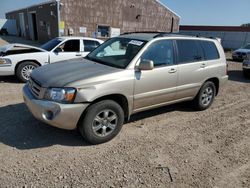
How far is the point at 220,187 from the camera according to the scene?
9.46 ft

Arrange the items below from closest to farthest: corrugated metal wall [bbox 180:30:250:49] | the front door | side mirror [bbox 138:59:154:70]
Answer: side mirror [bbox 138:59:154:70]
the front door
corrugated metal wall [bbox 180:30:250:49]

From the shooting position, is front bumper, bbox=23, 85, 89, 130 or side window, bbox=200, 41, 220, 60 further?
side window, bbox=200, 41, 220, 60

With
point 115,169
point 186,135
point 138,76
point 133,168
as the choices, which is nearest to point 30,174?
point 115,169

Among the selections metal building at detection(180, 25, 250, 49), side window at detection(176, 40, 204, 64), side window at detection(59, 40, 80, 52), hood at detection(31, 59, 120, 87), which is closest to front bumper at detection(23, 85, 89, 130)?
hood at detection(31, 59, 120, 87)

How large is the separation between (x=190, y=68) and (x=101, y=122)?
2357mm

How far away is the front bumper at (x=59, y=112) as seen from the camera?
327cm

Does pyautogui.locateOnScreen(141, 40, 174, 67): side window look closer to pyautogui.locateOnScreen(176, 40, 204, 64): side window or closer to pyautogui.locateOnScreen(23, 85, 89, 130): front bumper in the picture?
pyautogui.locateOnScreen(176, 40, 204, 64): side window

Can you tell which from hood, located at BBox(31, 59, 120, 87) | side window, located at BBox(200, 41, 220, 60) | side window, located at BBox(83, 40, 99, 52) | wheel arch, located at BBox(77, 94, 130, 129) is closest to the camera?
hood, located at BBox(31, 59, 120, 87)

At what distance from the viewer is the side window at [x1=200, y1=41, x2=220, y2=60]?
5.25 meters

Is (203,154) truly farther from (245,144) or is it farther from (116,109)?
(116,109)

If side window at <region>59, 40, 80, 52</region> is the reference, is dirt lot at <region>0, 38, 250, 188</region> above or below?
below

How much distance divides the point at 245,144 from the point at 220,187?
1541 millimetres

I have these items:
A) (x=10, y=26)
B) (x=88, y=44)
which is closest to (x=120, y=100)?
(x=88, y=44)

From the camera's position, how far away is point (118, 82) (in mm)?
3652
